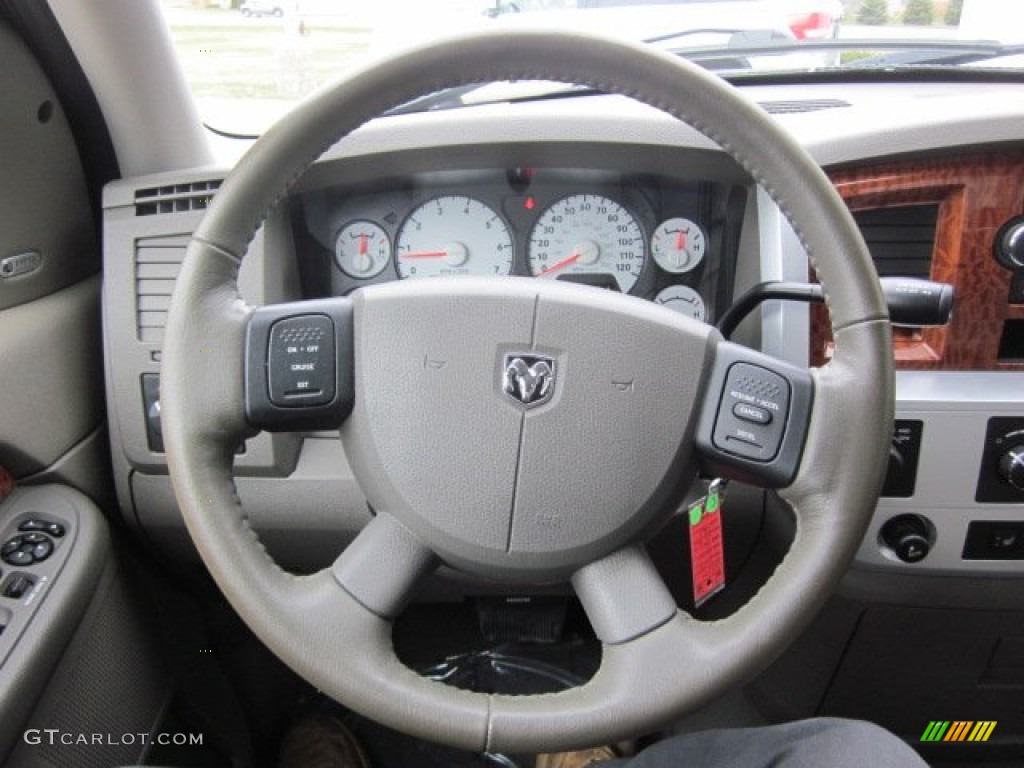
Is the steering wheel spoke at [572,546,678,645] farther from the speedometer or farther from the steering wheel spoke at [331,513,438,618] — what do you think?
the speedometer

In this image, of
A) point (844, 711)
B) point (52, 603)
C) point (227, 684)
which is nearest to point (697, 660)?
point (52, 603)

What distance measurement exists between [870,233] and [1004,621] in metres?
0.67

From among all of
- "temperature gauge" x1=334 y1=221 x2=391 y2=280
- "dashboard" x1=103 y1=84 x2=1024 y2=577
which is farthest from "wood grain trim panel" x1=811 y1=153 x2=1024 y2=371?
"temperature gauge" x1=334 y1=221 x2=391 y2=280

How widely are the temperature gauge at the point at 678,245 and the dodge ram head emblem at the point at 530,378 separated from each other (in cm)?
57

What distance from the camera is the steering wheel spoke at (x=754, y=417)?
812 millimetres

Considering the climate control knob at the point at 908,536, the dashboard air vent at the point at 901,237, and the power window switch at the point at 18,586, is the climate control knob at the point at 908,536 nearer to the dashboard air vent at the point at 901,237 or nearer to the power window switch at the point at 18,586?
the dashboard air vent at the point at 901,237

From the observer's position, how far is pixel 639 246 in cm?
137

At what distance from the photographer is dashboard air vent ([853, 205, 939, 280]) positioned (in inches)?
48.3

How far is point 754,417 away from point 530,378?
21 centimetres

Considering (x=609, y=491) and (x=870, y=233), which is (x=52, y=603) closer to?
(x=609, y=491)

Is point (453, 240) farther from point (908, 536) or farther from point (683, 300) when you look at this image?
point (908, 536)

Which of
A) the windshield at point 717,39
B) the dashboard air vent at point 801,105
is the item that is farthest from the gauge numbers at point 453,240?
the dashboard air vent at point 801,105

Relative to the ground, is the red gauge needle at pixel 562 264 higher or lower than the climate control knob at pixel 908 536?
higher

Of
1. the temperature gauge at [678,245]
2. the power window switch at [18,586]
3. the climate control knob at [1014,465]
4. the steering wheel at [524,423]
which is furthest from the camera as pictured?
the temperature gauge at [678,245]
